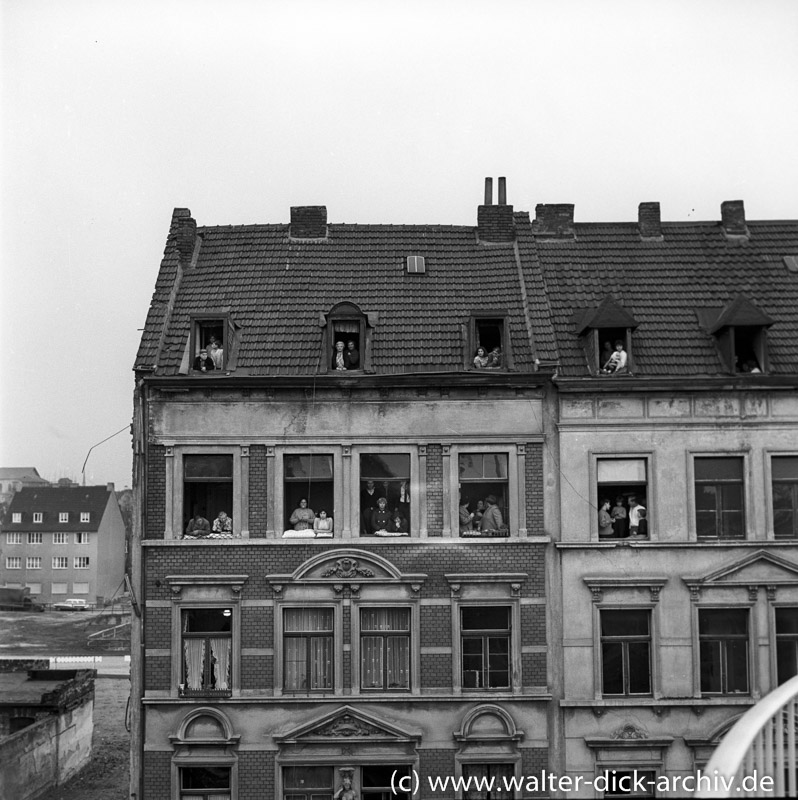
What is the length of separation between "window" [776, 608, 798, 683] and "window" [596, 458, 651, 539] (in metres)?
3.27

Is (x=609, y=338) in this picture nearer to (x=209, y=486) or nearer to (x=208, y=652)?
(x=209, y=486)

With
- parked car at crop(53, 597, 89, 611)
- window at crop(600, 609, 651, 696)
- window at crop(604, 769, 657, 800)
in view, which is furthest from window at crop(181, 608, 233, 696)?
parked car at crop(53, 597, 89, 611)

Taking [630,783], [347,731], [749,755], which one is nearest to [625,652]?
[630,783]

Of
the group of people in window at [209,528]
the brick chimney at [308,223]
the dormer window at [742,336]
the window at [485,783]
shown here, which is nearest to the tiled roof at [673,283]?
the dormer window at [742,336]

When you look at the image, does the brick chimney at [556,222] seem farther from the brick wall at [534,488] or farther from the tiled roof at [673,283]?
the brick wall at [534,488]

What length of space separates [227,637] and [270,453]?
389 cm

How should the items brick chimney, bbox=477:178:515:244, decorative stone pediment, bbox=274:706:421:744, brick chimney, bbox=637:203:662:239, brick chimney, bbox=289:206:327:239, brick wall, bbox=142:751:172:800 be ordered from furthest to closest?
brick chimney, bbox=637:203:662:239
brick chimney, bbox=289:206:327:239
brick chimney, bbox=477:178:515:244
brick wall, bbox=142:751:172:800
decorative stone pediment, bbox=274:706:421:744

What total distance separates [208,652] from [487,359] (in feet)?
27.9

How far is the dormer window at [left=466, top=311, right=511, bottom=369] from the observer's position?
20.8 m

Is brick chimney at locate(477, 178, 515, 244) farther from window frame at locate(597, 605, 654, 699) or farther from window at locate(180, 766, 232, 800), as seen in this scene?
window at locate(180, 766, 232, 800)

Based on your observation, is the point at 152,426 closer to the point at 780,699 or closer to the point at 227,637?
the point at 227,637

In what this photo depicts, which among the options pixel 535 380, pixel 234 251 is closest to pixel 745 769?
pixel 535 380

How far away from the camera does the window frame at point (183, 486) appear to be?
20.0 metres

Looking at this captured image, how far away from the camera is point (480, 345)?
69.2ft
